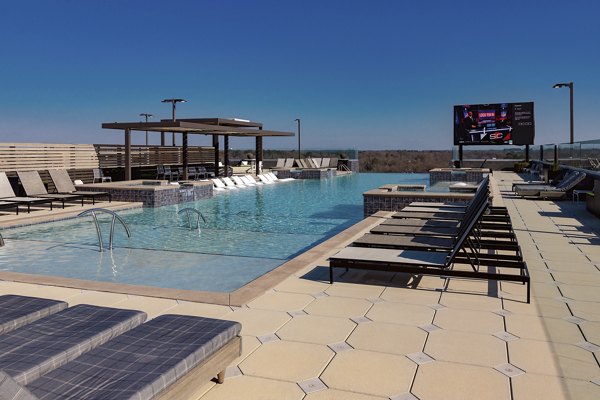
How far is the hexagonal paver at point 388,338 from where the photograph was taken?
11.2 ft

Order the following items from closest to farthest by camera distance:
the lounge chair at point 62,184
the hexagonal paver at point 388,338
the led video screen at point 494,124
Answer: the hexagonal paver at point 388,338, the lounge chair at point 62,184, the led video screen at point 494,124

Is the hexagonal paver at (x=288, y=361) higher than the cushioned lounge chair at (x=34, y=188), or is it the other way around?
the cushioned lounge chair at (x=34, y=188)

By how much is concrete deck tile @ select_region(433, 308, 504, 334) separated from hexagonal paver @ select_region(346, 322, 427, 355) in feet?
1.00

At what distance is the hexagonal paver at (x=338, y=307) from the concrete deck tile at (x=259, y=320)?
297mm

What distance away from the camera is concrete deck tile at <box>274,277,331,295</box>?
191 inches

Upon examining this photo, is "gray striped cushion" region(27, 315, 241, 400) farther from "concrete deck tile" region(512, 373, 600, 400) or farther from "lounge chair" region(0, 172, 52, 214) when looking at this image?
"lounge chair" region(0, 172, 52, 214)

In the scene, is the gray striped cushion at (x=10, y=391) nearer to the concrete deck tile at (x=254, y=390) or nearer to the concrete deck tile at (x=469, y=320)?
the concrete deck tile at (x=254, y=390)

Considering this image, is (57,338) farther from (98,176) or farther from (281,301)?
(98,176)

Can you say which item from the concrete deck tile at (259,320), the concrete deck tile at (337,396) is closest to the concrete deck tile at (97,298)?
the concrete deck tile at (259,320)

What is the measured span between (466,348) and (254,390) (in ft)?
5.00

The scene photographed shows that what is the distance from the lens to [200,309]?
4270 millimetres

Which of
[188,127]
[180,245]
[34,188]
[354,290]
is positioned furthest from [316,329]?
[188,127]

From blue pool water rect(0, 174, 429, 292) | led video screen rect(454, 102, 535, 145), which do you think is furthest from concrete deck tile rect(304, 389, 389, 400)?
led video screen rect(454, 102, 535, 145)

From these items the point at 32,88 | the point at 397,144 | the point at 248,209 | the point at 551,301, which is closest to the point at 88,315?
the point at 551,301
